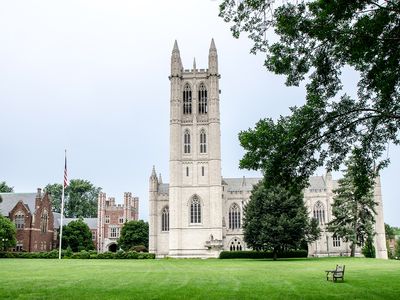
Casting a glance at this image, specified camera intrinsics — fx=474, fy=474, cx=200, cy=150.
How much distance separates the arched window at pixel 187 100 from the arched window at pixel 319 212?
2519 cm

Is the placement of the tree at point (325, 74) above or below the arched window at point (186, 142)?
below

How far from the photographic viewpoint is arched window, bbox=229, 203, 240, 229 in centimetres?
7319

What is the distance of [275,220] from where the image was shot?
162 ft

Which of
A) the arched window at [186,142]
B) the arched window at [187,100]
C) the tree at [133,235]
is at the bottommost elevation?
the tree at [133,235]

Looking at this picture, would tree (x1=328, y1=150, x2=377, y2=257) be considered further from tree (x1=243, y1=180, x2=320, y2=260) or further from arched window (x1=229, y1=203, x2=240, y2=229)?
arched window (x1=229, y1=203, x2=240, y2=229)

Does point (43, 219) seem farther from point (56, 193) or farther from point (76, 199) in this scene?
point (76, 199)

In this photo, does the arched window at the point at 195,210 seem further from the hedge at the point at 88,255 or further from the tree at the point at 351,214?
the tree at the point at 351,214

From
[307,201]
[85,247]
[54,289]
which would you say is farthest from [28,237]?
[54,289]

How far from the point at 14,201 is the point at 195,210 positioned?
2880 centimetres

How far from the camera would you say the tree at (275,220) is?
4884 cm

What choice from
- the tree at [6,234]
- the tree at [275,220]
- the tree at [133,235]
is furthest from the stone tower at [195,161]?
the tree at [6,234]

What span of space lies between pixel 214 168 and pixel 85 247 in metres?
28.3

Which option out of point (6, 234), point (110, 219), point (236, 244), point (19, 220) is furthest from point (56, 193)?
point (236, 244)

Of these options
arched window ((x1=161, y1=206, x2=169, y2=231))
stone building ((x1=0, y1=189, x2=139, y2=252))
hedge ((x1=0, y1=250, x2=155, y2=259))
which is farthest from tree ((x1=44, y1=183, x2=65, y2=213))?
hedge ((x1=0, y1=250, x2=155, y2=259))
